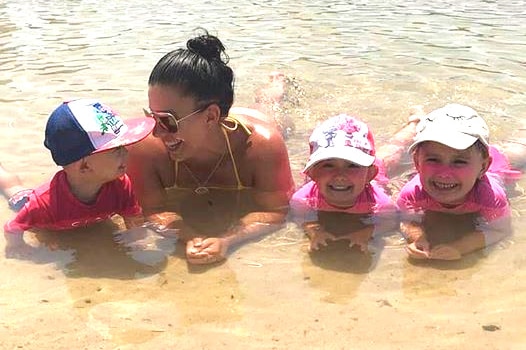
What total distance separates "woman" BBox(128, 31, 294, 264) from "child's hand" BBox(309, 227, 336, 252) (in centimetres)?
24

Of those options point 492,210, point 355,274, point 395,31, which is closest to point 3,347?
point 355,274

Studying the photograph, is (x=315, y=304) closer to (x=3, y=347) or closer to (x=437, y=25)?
(x=3, y=347)

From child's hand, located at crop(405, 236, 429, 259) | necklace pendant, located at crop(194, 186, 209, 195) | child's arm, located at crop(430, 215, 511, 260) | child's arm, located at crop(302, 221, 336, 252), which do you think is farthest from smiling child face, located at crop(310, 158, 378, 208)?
necklace pendant, located at crop(194, 186, 209, 195)

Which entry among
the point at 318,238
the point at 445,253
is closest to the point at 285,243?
the point at 318,238

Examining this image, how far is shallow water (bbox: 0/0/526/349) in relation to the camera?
263 centimetres

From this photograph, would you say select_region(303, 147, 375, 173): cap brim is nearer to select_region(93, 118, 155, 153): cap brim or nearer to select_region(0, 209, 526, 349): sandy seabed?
select_region(0, 209, 526, 349): sandy seabed

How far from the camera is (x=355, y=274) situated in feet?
10.3

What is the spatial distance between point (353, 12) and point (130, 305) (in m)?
→ 8.94

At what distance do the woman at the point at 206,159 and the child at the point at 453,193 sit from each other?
2.53ft

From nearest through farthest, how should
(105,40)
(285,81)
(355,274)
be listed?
1. (355,274)
2. (285,81)
3. (105,40)

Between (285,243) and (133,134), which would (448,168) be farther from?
(133,134)

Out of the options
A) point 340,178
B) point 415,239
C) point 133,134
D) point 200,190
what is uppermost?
point 133,134

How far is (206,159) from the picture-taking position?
158 inches

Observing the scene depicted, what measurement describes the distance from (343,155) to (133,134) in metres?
1.11
